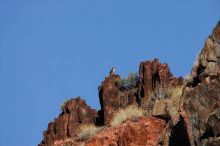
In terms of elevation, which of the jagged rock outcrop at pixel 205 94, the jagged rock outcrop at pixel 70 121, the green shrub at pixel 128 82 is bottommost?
the jagged rock outcrop at pixel 205 94

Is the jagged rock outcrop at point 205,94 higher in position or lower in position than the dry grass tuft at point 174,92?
lower

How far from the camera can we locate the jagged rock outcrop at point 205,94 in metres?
25.7

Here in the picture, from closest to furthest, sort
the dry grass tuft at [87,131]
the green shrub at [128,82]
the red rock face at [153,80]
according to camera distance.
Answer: the dry grass tuft at [87,131] → the red rock face at [153,80] → the green shrub at [128,82]

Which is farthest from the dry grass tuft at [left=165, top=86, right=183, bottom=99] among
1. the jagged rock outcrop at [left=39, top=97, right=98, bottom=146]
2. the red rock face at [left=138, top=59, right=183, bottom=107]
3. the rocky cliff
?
the jagged rock outcrop at [left=39, top=97, right=98, bottom=146]

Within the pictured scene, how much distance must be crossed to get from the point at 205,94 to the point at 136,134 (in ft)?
24.0

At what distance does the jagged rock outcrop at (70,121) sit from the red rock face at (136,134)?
16.0 feet

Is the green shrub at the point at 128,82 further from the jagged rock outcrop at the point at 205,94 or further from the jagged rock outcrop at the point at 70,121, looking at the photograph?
the jagged rock outcrop at the point at 205,94

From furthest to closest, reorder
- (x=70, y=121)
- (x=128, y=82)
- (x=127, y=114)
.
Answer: (x=128, y=82), (x=70, y=121), (x=127, y=114)

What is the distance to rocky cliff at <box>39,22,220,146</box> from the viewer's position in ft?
90.5

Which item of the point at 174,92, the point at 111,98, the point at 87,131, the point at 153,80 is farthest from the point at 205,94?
the point at 111,98

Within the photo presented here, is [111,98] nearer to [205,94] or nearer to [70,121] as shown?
[70,121]

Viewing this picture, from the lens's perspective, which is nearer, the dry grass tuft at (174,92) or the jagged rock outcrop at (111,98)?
the dry grass tuft at (174,92)

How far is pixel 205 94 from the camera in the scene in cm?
2789

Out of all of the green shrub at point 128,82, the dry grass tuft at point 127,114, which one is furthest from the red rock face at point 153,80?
the green shrub at point 128,82
